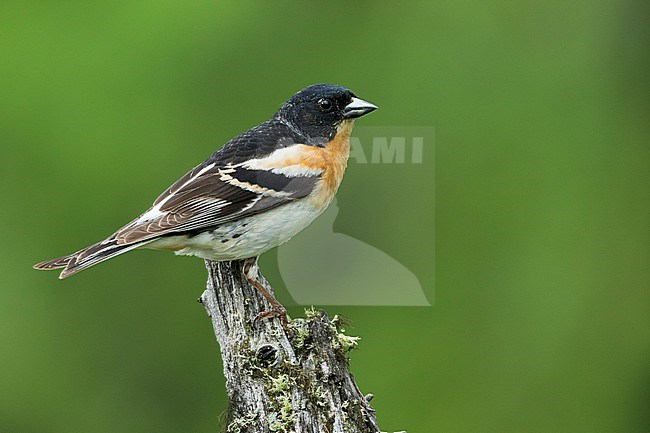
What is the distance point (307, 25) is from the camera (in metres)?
8.63

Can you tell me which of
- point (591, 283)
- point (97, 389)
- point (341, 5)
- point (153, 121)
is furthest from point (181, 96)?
point (591, 283)

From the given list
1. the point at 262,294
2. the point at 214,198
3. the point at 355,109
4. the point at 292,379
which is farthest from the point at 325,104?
the point at 292,379

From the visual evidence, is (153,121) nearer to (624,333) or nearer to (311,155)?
(311,155)

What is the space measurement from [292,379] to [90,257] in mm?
1235

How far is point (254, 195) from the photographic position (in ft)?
16.8

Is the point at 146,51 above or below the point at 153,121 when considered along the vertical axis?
above

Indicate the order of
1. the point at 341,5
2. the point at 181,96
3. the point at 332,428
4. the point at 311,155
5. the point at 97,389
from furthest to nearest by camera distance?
the point at 341,5
the point at 181,96
the point at 97,389
the point at 311,155
the point at 332,428

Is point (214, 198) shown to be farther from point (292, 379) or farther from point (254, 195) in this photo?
point (292, 379)

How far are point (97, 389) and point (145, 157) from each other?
6.58ft

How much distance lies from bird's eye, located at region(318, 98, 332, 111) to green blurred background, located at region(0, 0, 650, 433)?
2070 mm

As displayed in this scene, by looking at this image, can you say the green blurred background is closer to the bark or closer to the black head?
the black head

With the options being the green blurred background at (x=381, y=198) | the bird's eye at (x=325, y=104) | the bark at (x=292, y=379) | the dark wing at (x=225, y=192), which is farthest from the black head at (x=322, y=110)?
→ the green blurred background at (x=381, y=198)

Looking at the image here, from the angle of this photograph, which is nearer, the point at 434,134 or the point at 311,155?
the point at 311,155

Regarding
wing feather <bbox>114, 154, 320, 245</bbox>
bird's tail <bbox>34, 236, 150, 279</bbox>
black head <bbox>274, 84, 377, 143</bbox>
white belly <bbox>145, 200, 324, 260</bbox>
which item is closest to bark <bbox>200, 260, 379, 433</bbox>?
white belly <bbox>145, 200, 324, 260</bbox>
